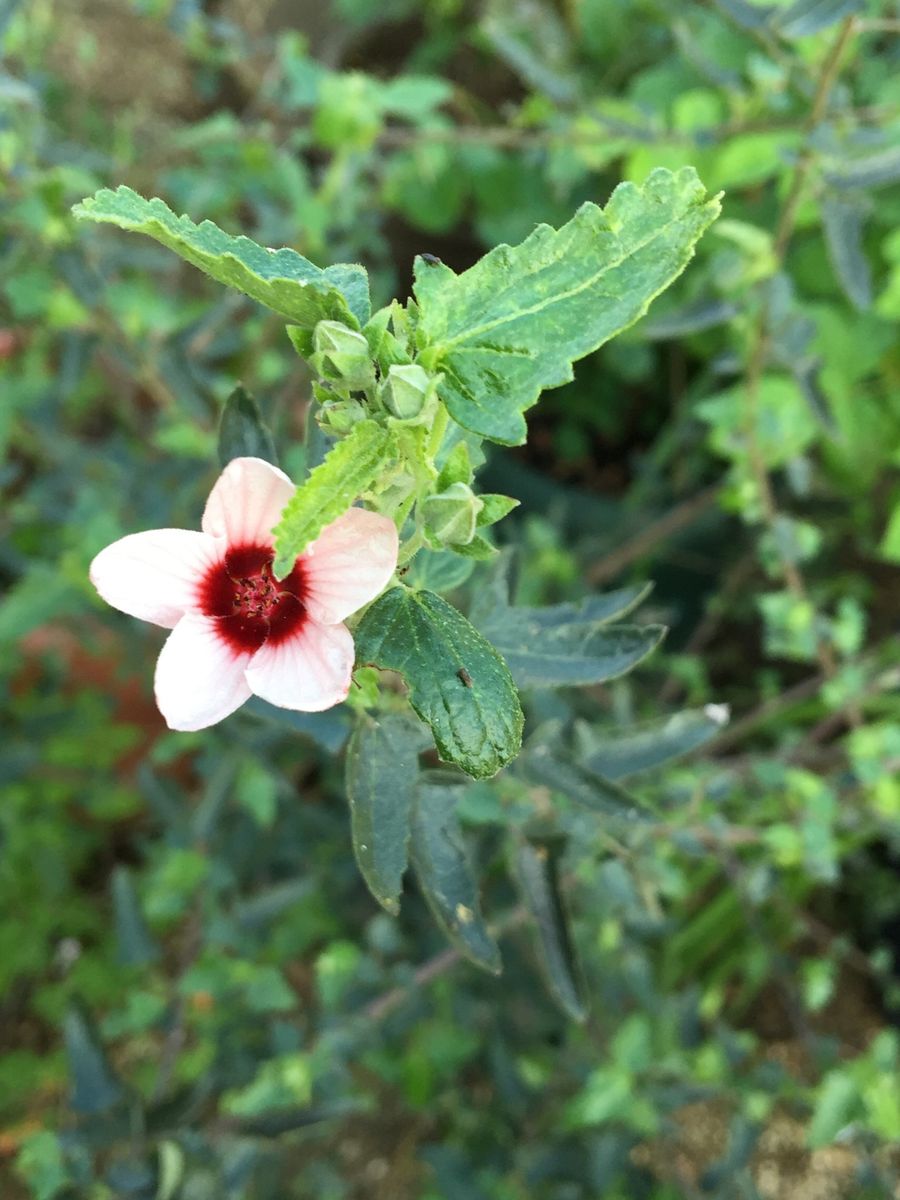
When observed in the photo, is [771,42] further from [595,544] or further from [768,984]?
[768,984]

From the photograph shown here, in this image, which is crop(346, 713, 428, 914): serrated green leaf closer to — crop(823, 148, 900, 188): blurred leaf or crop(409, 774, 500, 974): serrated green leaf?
crop(409, 774, 500, 974): serrated green leaf

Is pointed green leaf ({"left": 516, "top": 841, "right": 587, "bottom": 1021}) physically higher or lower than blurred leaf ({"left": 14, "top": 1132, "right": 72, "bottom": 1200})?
higher

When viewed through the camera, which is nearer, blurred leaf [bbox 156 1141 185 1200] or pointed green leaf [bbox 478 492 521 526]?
pointed green leaf [bbox 478 492 521 526]

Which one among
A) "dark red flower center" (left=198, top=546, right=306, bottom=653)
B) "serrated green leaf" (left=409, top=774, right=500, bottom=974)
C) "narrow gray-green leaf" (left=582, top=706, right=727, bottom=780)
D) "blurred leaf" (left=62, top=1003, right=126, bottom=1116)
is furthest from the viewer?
"blurred leaf" (left=62, top=1003, right=126, bottom=1116)

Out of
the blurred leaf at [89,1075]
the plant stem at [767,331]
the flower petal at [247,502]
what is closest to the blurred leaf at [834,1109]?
the plant stem at [767,331]

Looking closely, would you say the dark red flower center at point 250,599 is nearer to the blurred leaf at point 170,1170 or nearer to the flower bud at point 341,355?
the flower bud at point 341,355

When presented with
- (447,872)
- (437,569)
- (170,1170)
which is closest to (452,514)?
(437,569)

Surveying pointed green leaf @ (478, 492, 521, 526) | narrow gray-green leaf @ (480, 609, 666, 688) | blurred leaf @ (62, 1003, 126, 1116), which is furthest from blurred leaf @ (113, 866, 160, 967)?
pointed green leaf @ (478, 492, 521, 526)
